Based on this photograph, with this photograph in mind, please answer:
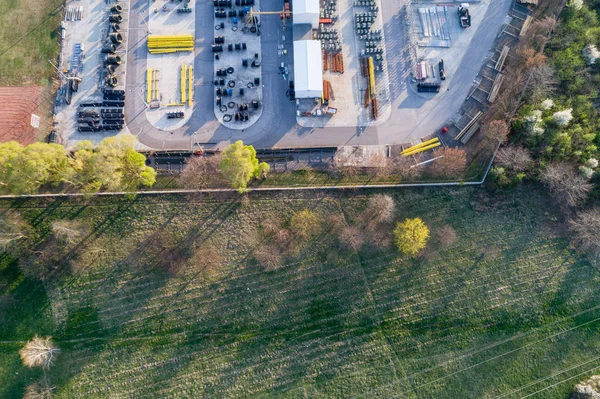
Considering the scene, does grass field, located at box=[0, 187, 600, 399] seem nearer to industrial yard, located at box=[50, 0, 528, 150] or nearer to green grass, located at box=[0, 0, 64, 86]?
industrial yard, located at box=[50, 0, 528, 150]

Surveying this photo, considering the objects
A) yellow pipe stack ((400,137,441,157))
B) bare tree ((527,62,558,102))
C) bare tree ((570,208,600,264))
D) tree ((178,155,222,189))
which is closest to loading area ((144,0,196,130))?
tree ((178,155,222,189))

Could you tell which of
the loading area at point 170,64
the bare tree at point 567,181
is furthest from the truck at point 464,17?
the loading area at point 170,64

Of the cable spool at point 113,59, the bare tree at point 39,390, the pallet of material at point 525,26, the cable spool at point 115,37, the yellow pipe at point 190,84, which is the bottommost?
the bare tree at point 39,390

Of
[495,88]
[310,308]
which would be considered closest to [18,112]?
[310,308]

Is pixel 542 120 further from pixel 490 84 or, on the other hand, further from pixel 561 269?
pixel 561 269

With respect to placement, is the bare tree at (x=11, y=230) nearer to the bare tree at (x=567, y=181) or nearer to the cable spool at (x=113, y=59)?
the cable spool at (x=113, y=59)

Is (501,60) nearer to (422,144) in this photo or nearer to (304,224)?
(422,144)
